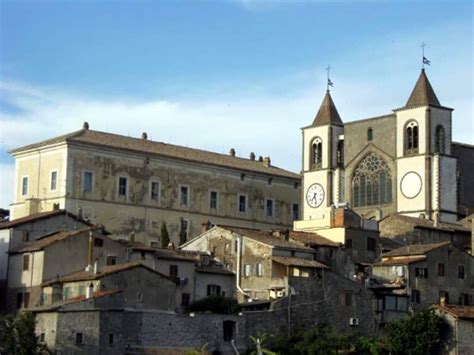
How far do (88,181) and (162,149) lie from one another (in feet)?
27.0

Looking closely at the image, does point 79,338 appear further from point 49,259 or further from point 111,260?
point 111,260

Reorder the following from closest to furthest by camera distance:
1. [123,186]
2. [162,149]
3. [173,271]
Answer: [173,271] → [123,186] → [162,149]

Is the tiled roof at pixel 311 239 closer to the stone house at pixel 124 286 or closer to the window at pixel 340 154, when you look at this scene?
the stone house at pixel 124 286

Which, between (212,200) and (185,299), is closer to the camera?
(185,299)

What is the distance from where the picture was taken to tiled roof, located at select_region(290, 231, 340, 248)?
72.6 m

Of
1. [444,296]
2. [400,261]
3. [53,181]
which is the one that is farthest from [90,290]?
[53,181]

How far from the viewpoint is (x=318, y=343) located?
6219cm

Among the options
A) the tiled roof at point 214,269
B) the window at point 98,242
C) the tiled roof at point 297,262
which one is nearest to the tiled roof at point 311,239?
the tiled roof at point 297,262

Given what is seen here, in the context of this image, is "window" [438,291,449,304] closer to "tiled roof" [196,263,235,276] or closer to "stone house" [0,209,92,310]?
"tiled roof" [196,263,235,276]

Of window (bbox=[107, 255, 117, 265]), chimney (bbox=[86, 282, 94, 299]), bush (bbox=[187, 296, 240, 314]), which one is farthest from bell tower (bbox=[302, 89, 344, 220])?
chimney (bbox=[86, 282, 94, 299])

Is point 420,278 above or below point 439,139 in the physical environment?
below

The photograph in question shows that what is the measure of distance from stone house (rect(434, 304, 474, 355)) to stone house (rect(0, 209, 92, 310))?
21.8 metres

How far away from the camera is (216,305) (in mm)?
63875

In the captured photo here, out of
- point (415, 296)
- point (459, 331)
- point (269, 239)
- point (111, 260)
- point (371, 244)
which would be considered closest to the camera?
point (459, 331)
